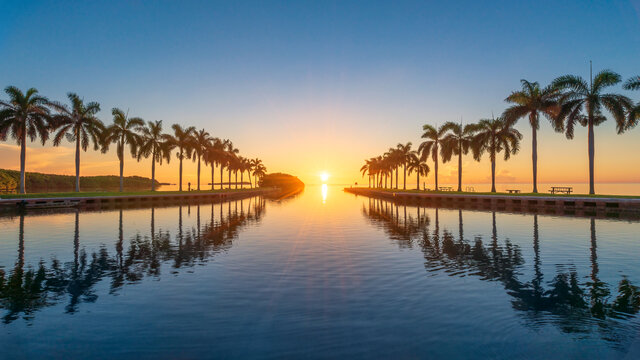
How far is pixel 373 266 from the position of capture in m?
11.5

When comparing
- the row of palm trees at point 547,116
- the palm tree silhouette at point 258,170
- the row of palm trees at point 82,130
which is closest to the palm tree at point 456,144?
the row of palm trees at point 547,116

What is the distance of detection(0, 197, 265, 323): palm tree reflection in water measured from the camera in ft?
26.7

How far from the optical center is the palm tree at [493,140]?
5281cm

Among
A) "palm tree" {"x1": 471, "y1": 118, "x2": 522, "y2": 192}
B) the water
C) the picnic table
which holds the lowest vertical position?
the water

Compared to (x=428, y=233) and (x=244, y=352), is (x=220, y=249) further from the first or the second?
(x=428, y=233)

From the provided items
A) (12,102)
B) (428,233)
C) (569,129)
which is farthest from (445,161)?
(12,102)

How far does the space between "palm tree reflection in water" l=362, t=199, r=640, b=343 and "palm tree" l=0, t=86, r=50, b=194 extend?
50.8 metres

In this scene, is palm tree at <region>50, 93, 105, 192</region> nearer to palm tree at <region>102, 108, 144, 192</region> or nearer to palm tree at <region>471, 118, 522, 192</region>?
palm tree at <region>102, 108, 144, 192</region>

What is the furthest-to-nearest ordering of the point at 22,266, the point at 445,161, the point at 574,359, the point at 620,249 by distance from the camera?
the point at 445,161 < the point at 620,249 < the point at 22,266 < the point at 574,359

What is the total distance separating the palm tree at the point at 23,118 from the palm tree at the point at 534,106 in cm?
6375

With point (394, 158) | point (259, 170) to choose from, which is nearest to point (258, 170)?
point (259, 170)

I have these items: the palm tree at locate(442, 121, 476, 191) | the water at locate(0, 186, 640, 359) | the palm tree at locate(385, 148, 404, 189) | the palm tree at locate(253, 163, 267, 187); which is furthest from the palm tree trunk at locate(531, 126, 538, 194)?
the palm tree at locate(253, 163, 267, 187)

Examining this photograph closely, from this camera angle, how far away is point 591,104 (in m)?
40.7

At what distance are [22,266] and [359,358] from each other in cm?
1225
